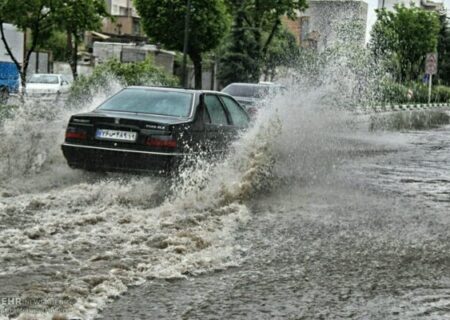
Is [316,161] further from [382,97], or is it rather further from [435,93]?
[435,93]

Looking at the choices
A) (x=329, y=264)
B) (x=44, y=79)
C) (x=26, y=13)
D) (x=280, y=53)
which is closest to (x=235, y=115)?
(x=329, y=264)

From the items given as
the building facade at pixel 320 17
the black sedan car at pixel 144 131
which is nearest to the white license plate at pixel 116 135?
the black sedan car at pixel 144 131

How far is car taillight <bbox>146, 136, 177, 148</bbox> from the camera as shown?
30.1 feet

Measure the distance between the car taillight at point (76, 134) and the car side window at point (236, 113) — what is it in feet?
7.67

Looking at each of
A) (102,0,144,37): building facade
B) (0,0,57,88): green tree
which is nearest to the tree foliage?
(0,0,57,88): green tree

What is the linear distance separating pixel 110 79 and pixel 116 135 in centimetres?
1034

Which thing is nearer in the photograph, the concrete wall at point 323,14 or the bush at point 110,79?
the bush at point 110,79

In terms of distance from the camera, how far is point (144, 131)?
9234mm

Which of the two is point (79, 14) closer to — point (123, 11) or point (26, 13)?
point (26, 13)

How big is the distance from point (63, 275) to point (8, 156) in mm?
5484

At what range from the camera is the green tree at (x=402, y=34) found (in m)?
55.8

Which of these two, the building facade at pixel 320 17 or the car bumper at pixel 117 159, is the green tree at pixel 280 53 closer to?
the building facade at pixel 320 17

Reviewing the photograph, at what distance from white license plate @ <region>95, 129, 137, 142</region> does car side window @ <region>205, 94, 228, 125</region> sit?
4.58 feet

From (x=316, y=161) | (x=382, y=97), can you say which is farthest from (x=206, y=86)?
(x=316, y=161)
